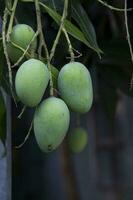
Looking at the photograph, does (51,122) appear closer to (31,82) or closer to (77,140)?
(31,82)

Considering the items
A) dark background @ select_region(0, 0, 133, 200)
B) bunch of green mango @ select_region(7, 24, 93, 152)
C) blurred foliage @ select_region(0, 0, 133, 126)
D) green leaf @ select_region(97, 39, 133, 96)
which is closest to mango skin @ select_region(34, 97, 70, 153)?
bunch of green mango @ select_region(7, 24, 93, 152)

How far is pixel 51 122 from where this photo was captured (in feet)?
2.00

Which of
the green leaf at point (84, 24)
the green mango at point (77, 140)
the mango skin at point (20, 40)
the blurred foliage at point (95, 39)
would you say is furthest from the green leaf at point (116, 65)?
the mango skin at point (20, 40)

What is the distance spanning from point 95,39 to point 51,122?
0.58ft

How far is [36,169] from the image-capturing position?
2109 millimetres

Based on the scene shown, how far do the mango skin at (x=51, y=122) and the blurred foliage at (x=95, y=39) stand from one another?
4.1 inches

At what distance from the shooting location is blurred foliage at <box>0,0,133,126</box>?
731mm

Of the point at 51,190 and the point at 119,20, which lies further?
the point at 51,190

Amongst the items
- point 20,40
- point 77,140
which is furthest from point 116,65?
point 20,40

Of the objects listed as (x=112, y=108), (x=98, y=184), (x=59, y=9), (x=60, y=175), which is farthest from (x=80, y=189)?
(x=59, y=9)

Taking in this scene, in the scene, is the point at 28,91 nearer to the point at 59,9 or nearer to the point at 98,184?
the point at 59,9

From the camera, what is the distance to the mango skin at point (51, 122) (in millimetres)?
604

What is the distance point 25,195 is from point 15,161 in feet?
0.77

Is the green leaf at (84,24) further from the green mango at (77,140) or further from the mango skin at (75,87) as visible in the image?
the green mango at (77,140)
